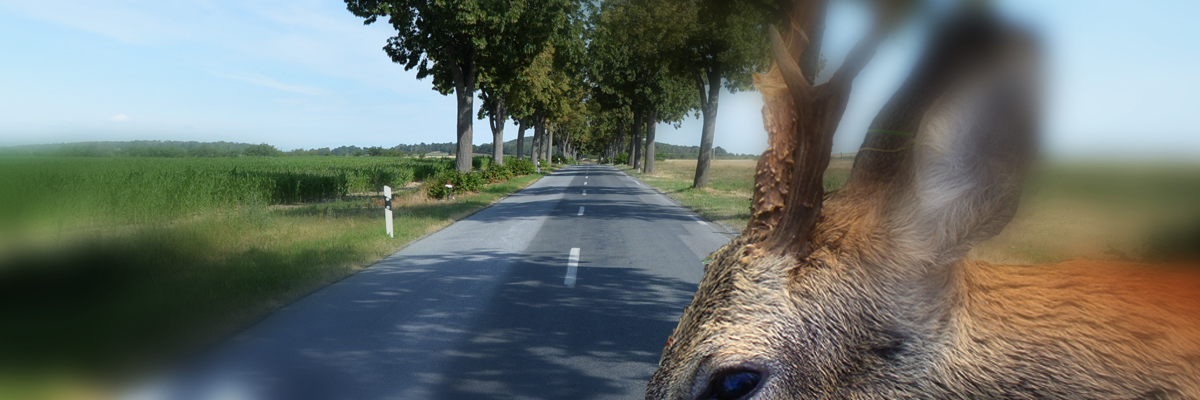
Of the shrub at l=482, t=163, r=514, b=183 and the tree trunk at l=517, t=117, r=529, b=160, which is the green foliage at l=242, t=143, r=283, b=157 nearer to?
the tree trunk at l=517, t=117, r=529, b=160

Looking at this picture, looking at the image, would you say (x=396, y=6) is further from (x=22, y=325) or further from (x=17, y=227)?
(x=22, y=325)

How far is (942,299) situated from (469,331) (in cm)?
553

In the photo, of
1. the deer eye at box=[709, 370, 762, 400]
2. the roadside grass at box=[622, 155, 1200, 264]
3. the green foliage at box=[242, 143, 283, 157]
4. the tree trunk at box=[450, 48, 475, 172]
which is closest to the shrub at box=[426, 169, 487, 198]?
the tree trunk at box=[450, 48, 475, 172]

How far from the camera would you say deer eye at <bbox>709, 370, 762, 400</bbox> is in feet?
3.48

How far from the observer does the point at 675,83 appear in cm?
4131

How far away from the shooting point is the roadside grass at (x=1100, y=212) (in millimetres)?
800

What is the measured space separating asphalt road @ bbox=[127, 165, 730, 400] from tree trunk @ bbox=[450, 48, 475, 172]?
15734mm

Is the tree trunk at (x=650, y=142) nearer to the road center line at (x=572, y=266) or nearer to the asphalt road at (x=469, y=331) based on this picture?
the asphalt road at (x=469, y=331)

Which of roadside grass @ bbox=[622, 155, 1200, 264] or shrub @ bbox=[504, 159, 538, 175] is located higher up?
roadside grass @ bbox=[622, 155, 1200, 264]

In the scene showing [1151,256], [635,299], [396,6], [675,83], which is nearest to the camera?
[1151,256]

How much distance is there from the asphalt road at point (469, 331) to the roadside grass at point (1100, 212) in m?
3.83

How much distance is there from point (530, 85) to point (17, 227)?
25975mm

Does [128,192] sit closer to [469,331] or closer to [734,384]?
[469,331]

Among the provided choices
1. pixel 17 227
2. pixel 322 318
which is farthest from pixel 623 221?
pixel 17 227
